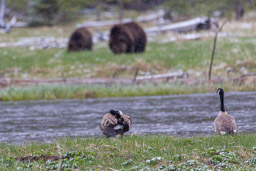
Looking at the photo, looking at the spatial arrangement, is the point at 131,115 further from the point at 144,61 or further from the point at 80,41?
the point at 80,41

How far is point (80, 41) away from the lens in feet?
107

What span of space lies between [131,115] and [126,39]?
1458cm

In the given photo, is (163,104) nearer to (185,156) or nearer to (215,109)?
(215,109)

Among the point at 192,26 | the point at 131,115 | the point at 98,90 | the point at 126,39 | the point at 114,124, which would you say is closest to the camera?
the point at 114,124

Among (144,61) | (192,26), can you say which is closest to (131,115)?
(144,61)

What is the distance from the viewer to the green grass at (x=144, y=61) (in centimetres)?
2573

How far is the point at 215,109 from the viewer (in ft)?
54.6

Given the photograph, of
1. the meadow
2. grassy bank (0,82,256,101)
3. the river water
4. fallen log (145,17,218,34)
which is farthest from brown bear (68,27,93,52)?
the river water

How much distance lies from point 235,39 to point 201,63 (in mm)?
5738

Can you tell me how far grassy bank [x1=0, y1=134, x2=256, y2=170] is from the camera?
742 centimetres

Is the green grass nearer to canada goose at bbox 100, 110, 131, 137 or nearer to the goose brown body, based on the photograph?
canada goose at bbox 100, 110, 131, 137

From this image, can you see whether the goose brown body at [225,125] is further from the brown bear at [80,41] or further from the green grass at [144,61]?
the brown bear at [80,41]

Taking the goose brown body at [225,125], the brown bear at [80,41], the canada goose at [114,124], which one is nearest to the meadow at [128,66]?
the brown bear at [80,41]

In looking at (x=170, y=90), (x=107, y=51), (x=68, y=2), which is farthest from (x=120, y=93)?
(x=68, y=2)
